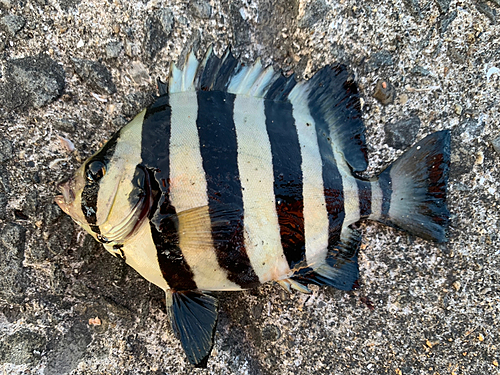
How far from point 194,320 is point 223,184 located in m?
0.58

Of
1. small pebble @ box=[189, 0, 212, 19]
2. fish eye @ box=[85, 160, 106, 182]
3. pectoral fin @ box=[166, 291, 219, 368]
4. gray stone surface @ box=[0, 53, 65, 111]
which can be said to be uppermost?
small pebble @ box=[189, 0, 212, 19]

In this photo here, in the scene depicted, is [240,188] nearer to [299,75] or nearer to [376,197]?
[376,197]

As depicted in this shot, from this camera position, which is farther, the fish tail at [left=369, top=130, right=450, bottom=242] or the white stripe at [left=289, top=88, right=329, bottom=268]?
the fish tail at [left=369, top=130, right=450, bottom=242]

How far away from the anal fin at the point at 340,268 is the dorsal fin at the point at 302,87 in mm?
294

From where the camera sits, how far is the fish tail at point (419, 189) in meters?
1.36

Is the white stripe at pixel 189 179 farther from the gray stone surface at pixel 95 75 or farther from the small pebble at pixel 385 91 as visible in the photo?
the small pebble at pixel 385 91

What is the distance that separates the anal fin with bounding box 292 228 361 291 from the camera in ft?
4.55

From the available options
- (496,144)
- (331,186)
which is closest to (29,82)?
(331,186)

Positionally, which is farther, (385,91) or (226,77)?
(385,91)

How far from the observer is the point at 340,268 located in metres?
1.42

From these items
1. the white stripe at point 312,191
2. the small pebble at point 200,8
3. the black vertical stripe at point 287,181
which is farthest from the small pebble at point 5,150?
the white stripe at point 312,191

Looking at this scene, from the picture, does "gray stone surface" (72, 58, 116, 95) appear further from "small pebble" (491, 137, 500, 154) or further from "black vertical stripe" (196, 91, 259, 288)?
"small pebble" (491, 137, 500, 154)

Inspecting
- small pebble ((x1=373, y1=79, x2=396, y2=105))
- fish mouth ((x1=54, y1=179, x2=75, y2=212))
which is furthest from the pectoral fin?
small pebble ((x1=373, y1=79, x2=396, y2=105))

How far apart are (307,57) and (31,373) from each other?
1.75 metres
